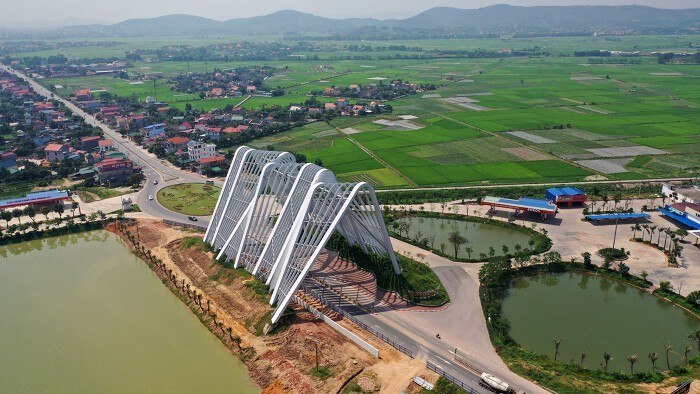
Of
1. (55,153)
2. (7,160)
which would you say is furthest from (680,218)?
(7,160)

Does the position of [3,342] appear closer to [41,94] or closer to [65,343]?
[65,343]

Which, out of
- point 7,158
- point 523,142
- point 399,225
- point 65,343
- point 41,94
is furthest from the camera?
point 41,94

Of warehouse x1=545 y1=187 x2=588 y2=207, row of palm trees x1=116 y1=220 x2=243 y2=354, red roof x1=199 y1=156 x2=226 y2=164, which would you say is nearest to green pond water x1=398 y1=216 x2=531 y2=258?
warehouse x1=545 y1=187 x2=588 y2=207

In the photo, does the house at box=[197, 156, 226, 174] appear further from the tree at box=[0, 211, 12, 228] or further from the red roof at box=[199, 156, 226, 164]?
the tree at box=[0, 211, 12, 228]

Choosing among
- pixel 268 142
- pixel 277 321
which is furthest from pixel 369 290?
pixel 268 142

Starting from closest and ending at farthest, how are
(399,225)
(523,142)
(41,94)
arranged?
(399,225)
(523,142)
(41,94)
